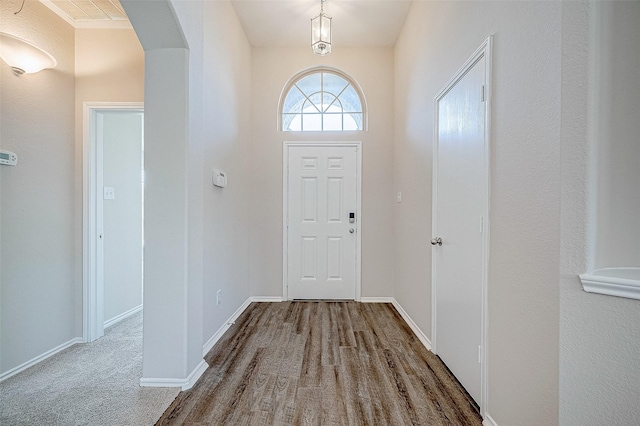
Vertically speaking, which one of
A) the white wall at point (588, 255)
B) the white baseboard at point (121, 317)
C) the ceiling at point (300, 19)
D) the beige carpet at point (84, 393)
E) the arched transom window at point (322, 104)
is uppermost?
the ceiling at point (300, 19)

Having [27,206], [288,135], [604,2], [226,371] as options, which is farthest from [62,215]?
[604,2]

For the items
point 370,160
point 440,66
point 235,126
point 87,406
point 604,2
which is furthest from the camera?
point 370,160

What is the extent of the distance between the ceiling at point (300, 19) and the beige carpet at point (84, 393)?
8.71ft

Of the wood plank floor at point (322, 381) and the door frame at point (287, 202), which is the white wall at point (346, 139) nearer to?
the door frame at point (287, 202)

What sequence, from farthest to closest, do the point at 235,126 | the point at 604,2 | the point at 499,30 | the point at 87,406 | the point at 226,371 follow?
1. the point at 235,126
2. the point at 226,371
3. the point at 87,406
4. the point at 499,30
5. the point at 604,2

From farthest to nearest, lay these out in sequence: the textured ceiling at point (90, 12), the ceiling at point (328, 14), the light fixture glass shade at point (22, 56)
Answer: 1. the ceiling at point (328, 14)
2. the textured ceiling at point (90, 12)
3. the light fixture glass shade at point (22, 56)

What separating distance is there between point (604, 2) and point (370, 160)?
8.78ft

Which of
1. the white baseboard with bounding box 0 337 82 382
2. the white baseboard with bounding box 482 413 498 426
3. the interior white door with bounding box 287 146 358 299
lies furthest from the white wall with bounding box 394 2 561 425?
the white baseboard with bounding box 0 337 82 382

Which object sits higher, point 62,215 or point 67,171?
point 67,171

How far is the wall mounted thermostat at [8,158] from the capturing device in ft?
6.21

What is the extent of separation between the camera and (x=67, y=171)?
94.1 inches

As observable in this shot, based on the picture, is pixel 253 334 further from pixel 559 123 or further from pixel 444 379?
pixel 559 123

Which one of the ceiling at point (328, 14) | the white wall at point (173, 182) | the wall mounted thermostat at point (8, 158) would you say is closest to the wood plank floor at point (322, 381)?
the white wall at point (173, 182)

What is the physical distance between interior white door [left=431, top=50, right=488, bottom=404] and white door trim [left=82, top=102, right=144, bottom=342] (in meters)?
2.53
